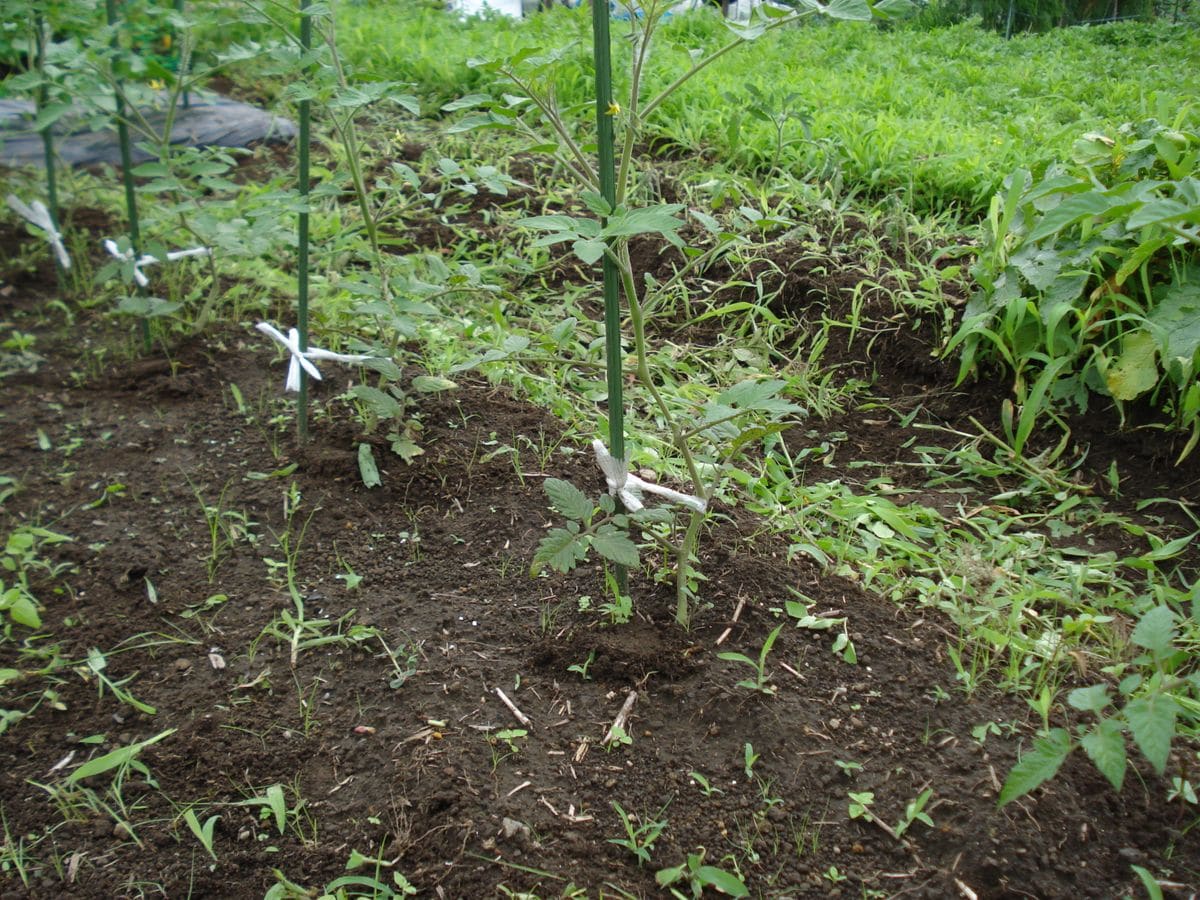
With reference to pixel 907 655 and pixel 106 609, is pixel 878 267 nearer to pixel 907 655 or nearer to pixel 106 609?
pixel 907 655

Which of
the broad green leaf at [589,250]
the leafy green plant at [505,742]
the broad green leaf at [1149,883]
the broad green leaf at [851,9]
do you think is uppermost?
the broad green leaf at [851,9]

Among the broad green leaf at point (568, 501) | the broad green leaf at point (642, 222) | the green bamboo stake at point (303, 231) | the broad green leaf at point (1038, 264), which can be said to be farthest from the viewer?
the broad green leaf at point (1038, 264)

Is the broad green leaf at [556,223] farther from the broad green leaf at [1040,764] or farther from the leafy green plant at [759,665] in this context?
the broad green leaf at [1040,764]

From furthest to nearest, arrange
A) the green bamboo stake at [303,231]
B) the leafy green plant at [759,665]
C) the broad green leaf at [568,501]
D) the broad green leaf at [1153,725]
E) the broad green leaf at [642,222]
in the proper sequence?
the green bamboo stake at [303,231]
the leafy green plant at [759,665]
the broad green leaf at [568,501]
the broad green leaf at [642,222]
the broad green leaf at [1153,725]

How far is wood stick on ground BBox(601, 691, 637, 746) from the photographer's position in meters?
1.59

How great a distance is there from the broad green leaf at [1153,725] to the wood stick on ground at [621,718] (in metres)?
0.75

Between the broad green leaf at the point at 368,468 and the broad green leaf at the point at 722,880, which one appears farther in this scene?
the broad green leaf at the point at 368,468

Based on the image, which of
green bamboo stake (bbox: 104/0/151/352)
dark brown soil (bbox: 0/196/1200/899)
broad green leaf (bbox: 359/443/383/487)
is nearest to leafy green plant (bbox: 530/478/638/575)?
dark brown soil (bbox: 0/196/1200/899)

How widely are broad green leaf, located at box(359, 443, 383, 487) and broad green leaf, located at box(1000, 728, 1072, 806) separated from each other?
4.73 ft

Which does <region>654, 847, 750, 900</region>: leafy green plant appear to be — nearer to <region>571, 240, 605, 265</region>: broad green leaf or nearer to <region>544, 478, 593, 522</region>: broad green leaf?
<region>544, 478, 593, 522</region>: broad green leaf

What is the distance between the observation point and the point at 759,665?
1.70 m

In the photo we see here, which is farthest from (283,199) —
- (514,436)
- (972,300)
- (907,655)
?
(972,300)

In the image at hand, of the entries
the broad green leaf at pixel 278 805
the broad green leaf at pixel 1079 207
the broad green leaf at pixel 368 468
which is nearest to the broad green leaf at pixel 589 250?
the broad green leaf at pixel 1079 207

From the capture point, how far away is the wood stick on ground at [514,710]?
1632 mm
